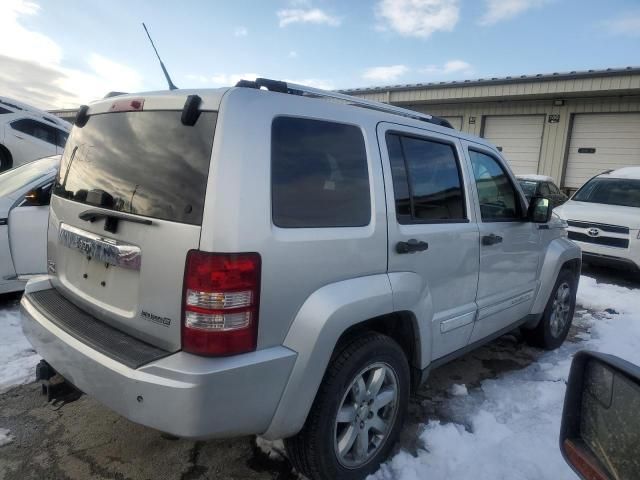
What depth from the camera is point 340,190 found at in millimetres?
2227

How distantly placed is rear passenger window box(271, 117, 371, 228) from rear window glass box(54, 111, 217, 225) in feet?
1.02

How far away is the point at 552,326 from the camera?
439cm

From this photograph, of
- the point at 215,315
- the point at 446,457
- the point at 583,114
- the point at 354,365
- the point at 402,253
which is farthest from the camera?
the point at 583,114

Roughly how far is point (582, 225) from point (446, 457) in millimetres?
6436

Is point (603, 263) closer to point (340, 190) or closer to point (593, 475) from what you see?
point (340, 190)

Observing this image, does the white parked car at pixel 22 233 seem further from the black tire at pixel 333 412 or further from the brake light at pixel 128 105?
the black tire at pixel 333 412

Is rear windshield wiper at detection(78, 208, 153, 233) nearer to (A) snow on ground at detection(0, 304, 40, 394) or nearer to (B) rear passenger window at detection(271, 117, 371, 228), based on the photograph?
(B) rear passenger window at detection(271, 117, 371, 228)

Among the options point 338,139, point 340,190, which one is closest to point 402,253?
point 340,190

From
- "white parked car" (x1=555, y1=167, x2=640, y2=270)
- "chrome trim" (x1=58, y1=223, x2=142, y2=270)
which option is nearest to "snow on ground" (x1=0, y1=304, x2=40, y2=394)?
"chrome trim" (x1=58, y1=223, x2=142, y2=270)

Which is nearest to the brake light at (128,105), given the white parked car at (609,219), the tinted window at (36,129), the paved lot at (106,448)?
the paved lot at (106,448)

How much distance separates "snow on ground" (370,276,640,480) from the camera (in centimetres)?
254

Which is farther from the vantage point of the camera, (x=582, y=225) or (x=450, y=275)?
(x=582, y=225)

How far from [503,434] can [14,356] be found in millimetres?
3607

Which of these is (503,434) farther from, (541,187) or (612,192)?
(541,187)
